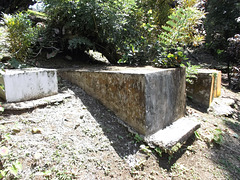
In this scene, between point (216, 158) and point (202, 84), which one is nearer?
point (216, 158)

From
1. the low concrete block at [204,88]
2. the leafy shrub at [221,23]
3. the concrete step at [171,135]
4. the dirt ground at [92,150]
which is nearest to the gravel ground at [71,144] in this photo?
the dirt ground at [92,150]

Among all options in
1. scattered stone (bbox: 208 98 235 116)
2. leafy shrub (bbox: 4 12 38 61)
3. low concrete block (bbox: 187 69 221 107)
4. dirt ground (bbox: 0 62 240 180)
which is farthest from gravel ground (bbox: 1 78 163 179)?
scattered stone (bbox: 208 98 235 116)

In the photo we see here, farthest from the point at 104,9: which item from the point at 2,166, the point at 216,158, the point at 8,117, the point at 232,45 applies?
the point at 232,45

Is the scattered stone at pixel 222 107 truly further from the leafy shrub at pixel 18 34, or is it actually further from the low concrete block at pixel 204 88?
the leafy shrub at pixel 18 34

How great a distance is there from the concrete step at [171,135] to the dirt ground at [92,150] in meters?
0.11

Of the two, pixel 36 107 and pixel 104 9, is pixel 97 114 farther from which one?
pixel 104 9

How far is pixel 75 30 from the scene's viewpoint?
11.5 feet


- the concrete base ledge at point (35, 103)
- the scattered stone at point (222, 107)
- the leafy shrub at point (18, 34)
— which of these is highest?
the leafy shrub at point (18, 34)

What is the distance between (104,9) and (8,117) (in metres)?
2.27

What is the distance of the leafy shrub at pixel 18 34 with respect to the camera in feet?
9.12

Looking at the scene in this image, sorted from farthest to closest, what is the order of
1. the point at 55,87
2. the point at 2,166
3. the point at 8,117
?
the point at 55,87 < the point at 8,117 < the point at 2,166

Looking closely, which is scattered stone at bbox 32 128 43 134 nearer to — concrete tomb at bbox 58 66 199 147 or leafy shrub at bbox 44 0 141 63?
concrete tomb at bbox 58 66 199 147

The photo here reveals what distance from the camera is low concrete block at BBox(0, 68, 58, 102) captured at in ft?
6.66

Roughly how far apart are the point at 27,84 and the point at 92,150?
1.24m
